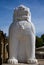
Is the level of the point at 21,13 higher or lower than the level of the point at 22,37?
higher

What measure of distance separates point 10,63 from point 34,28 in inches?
33.5

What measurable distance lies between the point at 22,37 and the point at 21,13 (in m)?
0.49

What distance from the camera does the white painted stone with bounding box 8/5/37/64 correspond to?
4.01 metres

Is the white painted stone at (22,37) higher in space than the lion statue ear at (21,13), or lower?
lower

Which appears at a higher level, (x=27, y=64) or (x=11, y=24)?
(x=11, y=24)

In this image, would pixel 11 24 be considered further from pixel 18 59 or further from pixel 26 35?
pixel 18 59

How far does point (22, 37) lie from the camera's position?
4.04 m

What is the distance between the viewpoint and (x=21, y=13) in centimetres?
409

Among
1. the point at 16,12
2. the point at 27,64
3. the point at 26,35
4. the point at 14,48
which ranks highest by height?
the point at 16,12

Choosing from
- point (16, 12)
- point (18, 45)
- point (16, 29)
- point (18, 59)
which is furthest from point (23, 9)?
point (18, 59)

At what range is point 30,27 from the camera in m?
4.02

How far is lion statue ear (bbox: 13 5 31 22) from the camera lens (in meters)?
4.09

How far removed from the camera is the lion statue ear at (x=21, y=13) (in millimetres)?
4090

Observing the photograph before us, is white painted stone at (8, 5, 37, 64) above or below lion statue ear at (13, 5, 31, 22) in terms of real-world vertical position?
below
